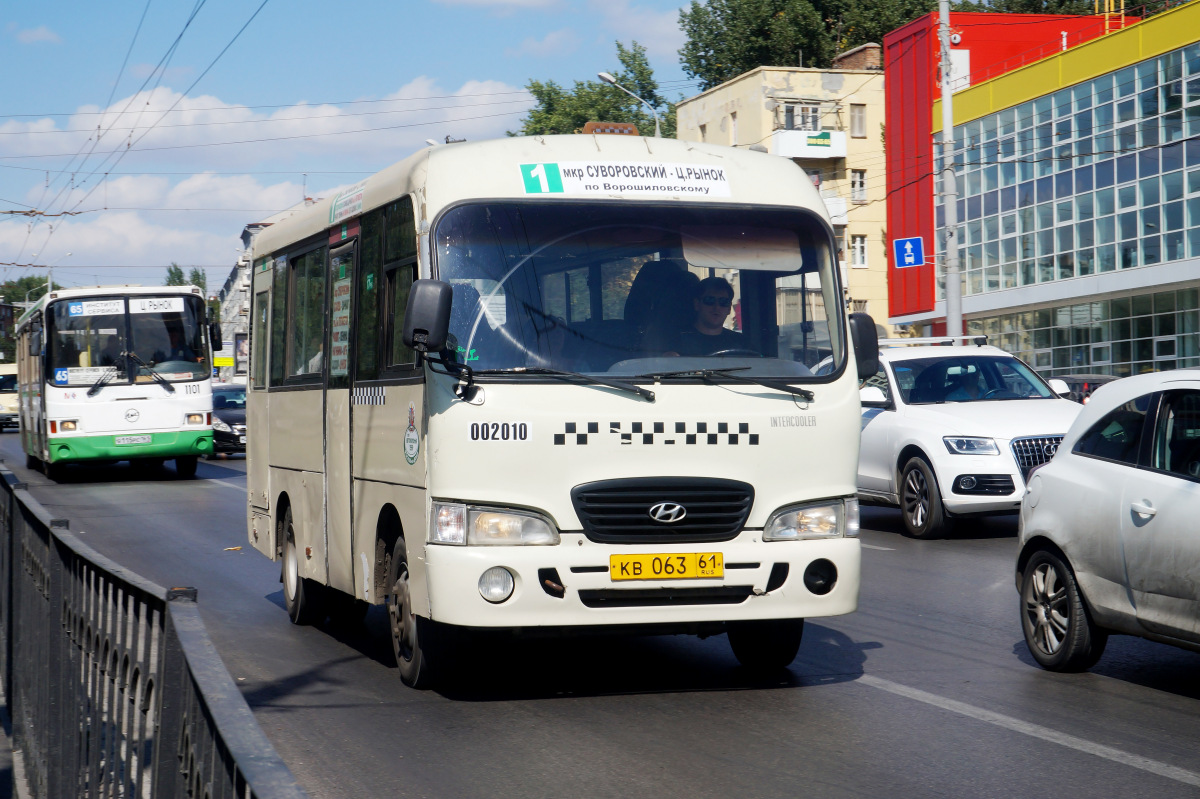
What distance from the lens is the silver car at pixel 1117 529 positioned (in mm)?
6770

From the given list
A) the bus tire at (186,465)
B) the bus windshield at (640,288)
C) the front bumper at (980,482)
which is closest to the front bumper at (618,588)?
the bus windshield at (640,288)

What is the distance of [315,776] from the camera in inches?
225

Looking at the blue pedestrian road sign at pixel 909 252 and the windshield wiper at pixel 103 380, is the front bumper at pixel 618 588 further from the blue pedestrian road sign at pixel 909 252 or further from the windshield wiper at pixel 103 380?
the blue pedestrian road sign at pixel 909 252

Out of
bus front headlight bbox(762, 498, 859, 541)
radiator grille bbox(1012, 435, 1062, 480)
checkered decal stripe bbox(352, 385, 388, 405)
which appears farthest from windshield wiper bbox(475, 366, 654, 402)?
radiator grille bbox(1012, 435, 1062, 480)

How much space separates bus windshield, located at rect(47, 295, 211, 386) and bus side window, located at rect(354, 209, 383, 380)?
18167mm

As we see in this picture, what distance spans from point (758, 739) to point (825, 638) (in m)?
2.86

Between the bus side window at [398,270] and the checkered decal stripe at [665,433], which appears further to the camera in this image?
the bus side window at [398,270]

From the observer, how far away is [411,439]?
705 cm

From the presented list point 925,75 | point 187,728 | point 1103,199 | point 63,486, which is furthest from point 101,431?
point 925,75

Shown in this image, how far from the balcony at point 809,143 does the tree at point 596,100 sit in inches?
581

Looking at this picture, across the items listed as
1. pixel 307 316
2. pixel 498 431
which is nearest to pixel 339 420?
pixel 307 316

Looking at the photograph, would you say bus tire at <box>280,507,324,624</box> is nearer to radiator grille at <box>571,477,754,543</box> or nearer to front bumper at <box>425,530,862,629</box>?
front bumper at <box>425,530,862,629</box>

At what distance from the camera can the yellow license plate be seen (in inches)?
264

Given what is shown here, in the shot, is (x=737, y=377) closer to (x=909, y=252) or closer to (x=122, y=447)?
(x=122, y=447)
